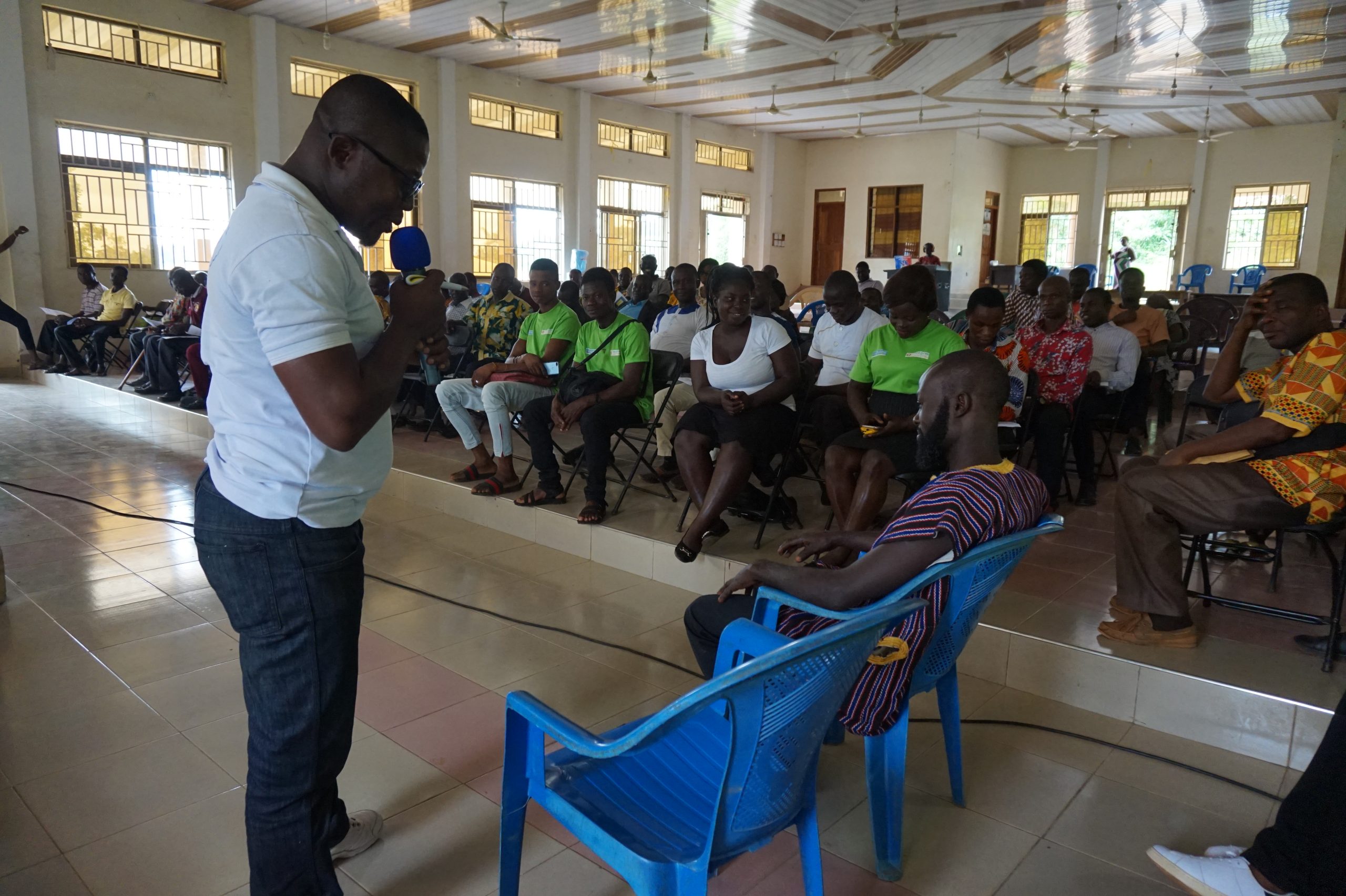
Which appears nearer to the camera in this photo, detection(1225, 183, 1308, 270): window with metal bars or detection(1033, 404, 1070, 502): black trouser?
detection(1033, 404, 1070, 502): black trouser

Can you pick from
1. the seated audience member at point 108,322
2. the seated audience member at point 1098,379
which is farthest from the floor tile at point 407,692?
the seated audience member at point 108,322

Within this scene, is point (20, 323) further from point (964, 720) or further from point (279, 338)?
point (964, 720)

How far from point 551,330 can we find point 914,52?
8.27 metres

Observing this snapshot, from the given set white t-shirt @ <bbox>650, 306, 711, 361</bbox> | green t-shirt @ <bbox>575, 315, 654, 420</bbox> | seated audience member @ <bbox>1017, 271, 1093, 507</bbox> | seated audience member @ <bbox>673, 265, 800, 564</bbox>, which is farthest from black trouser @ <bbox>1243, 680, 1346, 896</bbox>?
white t-shirt @ <bbox>650, 306, 711, 361</bbox>

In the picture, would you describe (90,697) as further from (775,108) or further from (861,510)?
(775,108)

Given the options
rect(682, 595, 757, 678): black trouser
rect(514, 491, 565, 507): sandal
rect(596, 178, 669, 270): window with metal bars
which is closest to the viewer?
rect(682, 595, 757, 678): black trouser

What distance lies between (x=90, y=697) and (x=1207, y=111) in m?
16.4

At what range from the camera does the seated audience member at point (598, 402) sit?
13.3 ft

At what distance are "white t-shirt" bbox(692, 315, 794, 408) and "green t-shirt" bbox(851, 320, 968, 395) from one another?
14.0 inches

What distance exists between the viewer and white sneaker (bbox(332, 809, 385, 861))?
72.2 inches

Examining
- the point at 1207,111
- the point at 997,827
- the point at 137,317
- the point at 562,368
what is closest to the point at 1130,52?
the point at 1207,111

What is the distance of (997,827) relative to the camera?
1.97 m

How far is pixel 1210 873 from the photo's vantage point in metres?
1.64

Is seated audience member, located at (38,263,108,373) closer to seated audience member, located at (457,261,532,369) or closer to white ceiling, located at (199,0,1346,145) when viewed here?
white ceiling, located at (199,0,1346,145)
